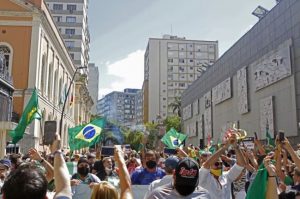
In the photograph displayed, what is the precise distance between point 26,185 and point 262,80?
38068 millimetres

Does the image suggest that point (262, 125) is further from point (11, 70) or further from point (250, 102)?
point (11, 70)

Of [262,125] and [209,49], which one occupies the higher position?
[209,49]

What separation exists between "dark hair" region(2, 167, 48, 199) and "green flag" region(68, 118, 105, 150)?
12.7 meters

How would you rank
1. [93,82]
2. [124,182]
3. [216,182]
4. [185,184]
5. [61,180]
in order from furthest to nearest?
[93,82] → [216,182] → [185,184] → [124,182] → [61,180]

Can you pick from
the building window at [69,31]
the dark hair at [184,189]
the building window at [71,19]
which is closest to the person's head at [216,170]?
the dark hair at [184,189]

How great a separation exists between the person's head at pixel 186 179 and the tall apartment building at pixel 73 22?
235ft

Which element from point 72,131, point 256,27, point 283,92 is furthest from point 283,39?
point 72,131

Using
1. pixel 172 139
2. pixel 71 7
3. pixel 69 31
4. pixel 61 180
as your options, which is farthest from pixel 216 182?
pixel 71 7

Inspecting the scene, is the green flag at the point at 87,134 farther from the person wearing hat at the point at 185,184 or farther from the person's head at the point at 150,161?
the person wearing hat at the point at 185,184

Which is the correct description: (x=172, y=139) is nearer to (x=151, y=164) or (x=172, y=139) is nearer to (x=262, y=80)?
(x=151, y=164)

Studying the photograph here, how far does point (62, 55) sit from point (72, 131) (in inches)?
1166

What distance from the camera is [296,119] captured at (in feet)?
105

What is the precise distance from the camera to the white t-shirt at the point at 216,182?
5.30 m

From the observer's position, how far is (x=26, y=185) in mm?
2256
